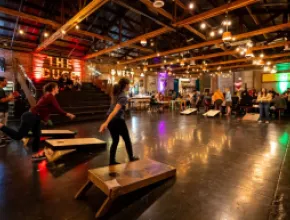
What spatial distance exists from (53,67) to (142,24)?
687 cm

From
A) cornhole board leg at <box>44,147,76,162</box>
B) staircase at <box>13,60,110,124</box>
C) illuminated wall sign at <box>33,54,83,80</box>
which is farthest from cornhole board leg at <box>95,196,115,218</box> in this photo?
illuminated wall sign at <box>33,54,83,80</box>

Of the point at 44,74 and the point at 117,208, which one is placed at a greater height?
the point at 44,74

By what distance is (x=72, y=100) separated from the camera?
8766mm

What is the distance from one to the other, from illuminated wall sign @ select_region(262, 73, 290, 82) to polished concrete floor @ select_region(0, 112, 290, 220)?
1394 cm

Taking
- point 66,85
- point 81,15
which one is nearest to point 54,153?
point 81,15

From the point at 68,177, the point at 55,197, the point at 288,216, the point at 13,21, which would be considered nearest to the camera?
the point at 288,216

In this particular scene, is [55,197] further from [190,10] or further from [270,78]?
[270,78]

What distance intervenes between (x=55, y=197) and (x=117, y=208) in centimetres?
73

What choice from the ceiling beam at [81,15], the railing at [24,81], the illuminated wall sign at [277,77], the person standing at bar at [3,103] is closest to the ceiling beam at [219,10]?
the ceiling beam at [81,15]

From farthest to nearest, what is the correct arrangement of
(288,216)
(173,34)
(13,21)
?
(173,34) → (13,21) → (288,216)

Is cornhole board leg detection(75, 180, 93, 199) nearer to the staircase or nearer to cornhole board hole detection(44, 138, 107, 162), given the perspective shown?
cornhole board hole detection(44, 138, 107, 162)

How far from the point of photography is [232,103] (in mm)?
10188

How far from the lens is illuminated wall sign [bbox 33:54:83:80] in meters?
10.7

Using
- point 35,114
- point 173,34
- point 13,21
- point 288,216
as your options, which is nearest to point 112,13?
point 173,34
